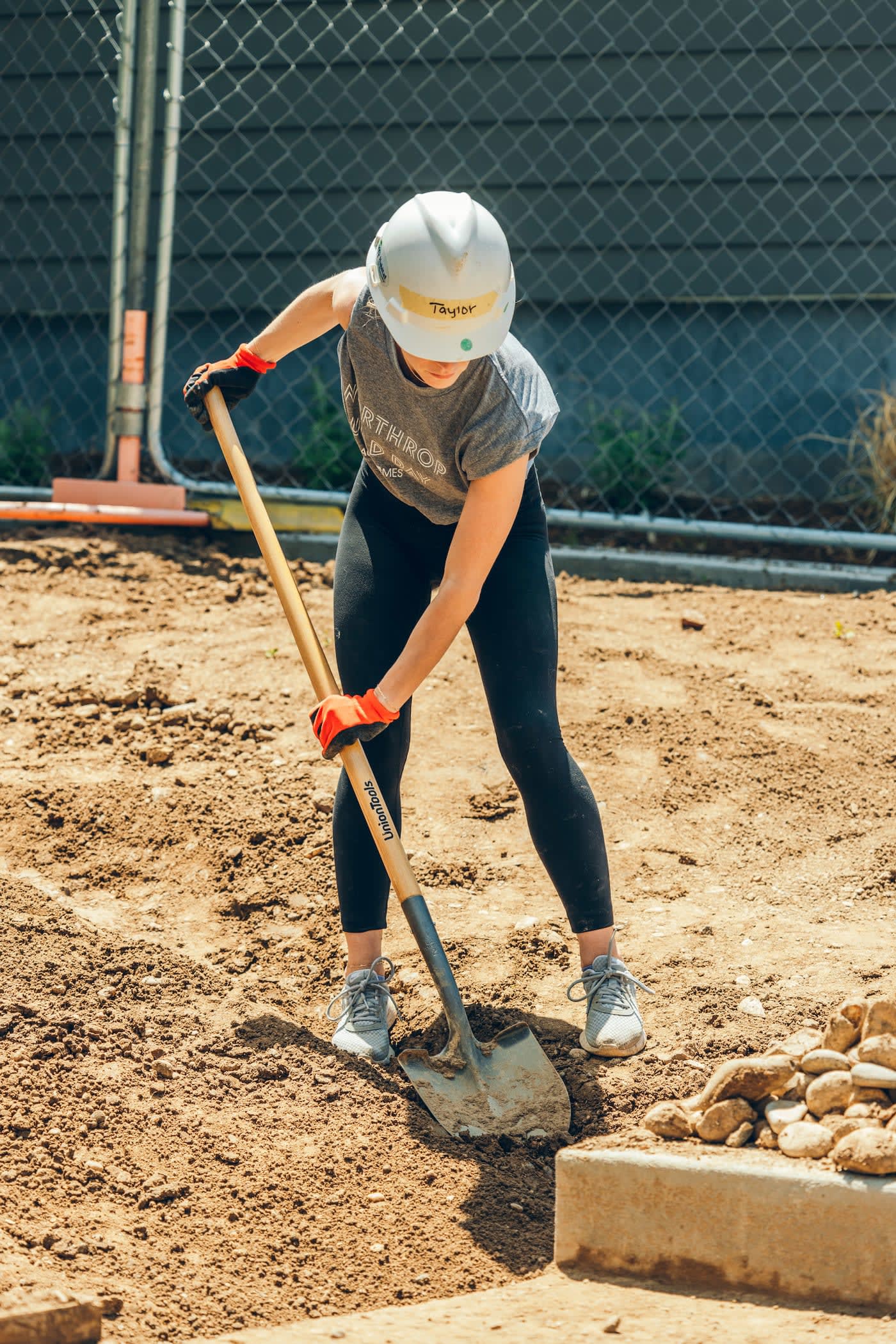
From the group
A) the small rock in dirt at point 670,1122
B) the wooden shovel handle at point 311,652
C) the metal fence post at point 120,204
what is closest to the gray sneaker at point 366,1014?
the wooden shovel handle at point 311,652

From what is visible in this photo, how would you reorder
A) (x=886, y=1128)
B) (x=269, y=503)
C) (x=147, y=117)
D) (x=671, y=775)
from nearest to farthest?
(x=886, y=1128)
(x=671, y=775)
(x=147, y=117)
(x=269, y=503)

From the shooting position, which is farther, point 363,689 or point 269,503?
point 269,503

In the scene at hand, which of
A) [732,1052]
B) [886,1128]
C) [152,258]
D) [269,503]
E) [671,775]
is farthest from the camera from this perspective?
Result: [152,258]

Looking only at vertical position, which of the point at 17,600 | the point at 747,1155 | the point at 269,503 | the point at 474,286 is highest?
the point at 474,286

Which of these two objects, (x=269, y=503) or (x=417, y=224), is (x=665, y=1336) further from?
(x=269, y=503)

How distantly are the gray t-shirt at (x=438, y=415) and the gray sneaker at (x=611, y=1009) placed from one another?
933 mm

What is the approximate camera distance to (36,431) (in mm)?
5949

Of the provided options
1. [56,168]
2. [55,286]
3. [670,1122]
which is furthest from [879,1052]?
[56,168]

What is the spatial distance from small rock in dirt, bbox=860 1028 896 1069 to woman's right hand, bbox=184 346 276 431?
1786 millimetres

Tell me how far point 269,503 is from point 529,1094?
3.14m

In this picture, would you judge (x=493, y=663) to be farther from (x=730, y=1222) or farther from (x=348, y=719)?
(x=730, y=1222)

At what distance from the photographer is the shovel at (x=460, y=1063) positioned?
94.2 inches

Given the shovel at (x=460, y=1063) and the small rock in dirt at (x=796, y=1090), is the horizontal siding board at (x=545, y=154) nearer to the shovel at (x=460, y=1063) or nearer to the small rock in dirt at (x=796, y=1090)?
the shovel at (x=460, y=1063)

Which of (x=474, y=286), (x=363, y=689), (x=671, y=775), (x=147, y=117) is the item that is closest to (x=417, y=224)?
(x=474, y=286)
